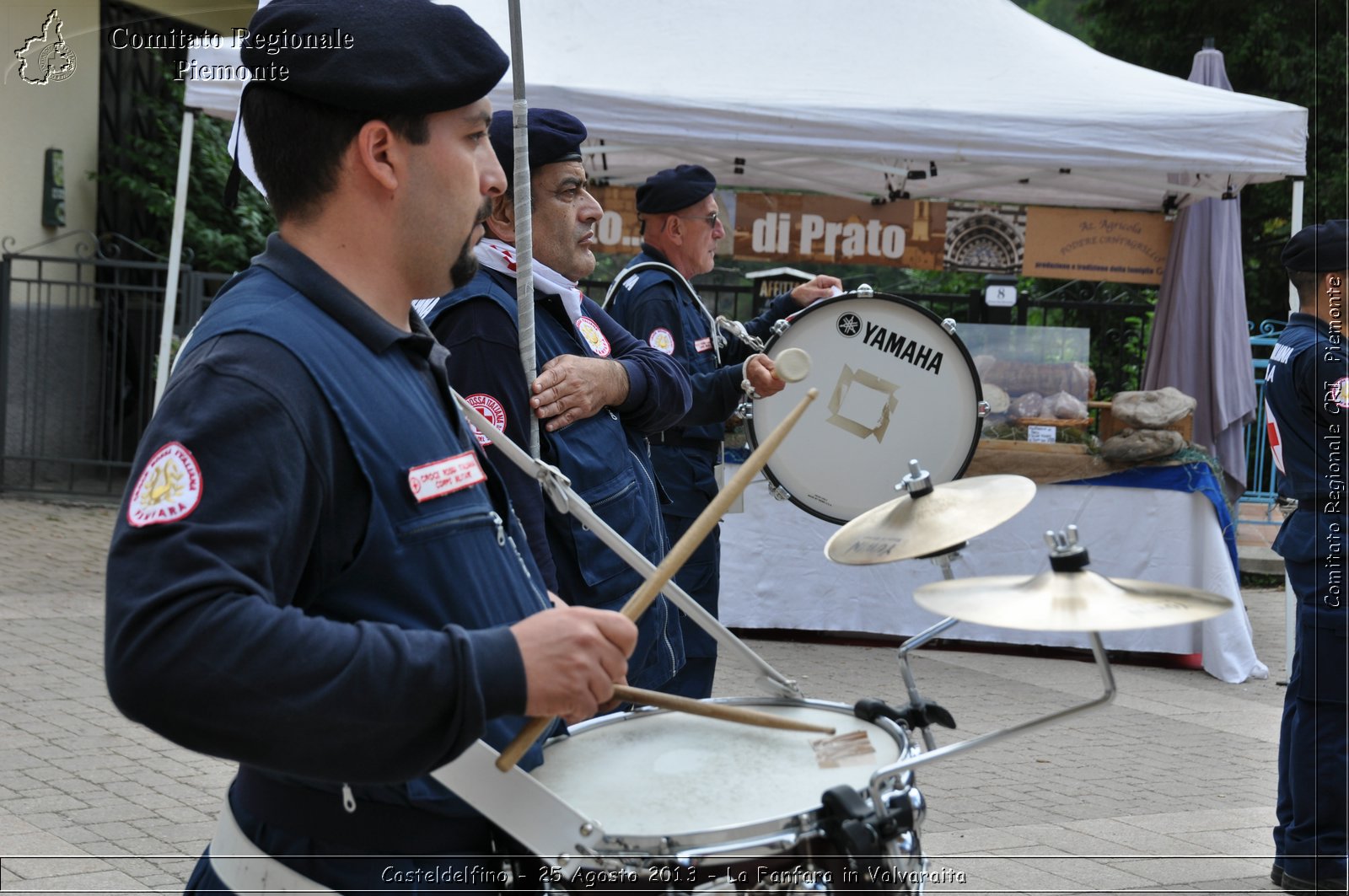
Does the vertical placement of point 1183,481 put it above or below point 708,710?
below

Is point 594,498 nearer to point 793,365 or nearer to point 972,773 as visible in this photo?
point 793,365

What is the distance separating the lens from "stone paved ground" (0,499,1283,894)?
396 centimetres

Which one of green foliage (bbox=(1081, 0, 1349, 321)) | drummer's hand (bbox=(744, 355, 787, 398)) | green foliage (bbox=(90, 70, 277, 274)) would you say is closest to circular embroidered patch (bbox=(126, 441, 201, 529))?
drummer's hand (bbox=(744, 355, 787, 398))


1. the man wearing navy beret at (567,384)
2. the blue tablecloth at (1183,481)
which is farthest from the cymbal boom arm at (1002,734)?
the blue tablecloth at (1183,481)

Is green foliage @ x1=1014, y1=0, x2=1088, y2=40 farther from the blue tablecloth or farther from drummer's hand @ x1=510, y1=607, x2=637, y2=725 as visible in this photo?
drummer's hand @ x1=510, y1=607, x2=637, y2=725

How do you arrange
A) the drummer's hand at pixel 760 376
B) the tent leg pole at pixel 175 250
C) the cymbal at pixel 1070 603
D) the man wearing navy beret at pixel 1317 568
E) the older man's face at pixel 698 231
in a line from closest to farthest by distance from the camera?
1. the cymbal at pixel 1070 603
2. the drummer's hand at pixel 760 376
3. the man wearing navy beret at pixel 1317 568
4. the older man's face at pixel 698 231
5. the tent leg pole at pixel 175 250

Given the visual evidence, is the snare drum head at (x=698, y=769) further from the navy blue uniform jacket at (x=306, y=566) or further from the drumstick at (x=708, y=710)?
the navy blue uniform jacket at (x=306, y=566)

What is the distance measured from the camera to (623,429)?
120 inches

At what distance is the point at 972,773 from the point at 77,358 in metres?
8.57

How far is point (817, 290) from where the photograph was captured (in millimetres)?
5867

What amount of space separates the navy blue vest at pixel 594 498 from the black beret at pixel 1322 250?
102 inches

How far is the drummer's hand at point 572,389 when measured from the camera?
263 cm

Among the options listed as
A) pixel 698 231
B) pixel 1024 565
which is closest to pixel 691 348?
pixel 698 231

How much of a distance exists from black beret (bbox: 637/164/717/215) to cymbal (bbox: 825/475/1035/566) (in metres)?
3.35
